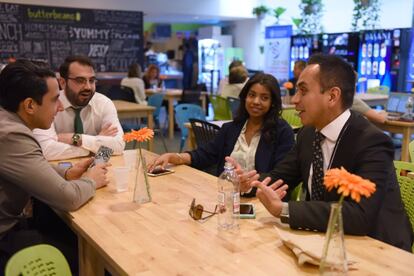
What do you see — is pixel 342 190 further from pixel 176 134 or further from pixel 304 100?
pixel 176 134

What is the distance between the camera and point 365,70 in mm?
8891

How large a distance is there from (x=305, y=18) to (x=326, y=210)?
363 inches

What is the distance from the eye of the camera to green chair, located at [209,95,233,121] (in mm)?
5832

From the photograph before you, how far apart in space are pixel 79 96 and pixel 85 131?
0.87 ft

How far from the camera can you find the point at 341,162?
1616 millimetres

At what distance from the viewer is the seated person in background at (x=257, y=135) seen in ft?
8.12

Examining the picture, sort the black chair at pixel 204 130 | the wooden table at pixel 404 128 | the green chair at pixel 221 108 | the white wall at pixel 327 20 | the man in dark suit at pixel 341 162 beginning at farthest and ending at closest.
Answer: the white wall at pixel 327 20, the green chair at pixel 221 108, the wooden table at pixel 404 128, the black chair at pixel 204 130, the man in dark suit at pixel 341 162

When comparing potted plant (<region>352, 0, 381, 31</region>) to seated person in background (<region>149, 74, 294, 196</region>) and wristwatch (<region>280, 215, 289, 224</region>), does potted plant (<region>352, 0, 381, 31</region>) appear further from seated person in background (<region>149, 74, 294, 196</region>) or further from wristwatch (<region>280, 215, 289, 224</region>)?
wristwatch (<region>280, 215, 289, 224</region>)

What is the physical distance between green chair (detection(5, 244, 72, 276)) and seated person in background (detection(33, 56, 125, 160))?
53.7 inches

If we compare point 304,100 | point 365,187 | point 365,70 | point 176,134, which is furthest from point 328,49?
point 365,187

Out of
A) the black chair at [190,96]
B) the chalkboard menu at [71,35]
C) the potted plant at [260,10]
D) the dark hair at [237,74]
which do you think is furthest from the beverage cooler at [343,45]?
the chalkboard menu at [71,35]

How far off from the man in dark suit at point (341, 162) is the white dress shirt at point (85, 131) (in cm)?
121

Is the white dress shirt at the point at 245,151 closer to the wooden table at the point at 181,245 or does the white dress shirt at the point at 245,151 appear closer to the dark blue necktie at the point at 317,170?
the wooden table at the point at 181,245

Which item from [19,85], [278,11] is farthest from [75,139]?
[278,11]
